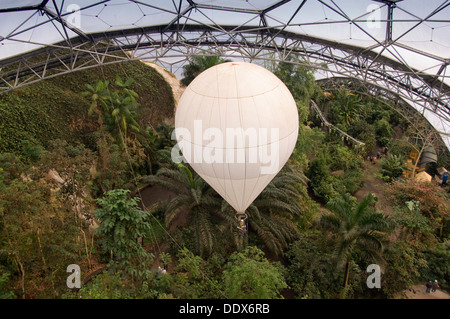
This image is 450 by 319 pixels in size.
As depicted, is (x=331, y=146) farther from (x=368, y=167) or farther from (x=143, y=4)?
(x=143, y=4)

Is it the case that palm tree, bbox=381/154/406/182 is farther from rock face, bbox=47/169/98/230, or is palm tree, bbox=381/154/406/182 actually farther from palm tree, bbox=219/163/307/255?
rock face, bbox=47/169/98/230

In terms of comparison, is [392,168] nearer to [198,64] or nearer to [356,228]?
[356,228]

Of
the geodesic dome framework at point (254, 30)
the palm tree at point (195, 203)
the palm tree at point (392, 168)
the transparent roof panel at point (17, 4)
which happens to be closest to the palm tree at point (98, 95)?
the geodesic dome framework at point (254, 30)

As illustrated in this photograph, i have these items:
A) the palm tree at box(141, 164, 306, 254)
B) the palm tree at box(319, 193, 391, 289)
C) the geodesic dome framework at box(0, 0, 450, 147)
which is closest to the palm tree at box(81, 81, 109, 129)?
the geodesic dome framework at box(0, 0, 450, 147)

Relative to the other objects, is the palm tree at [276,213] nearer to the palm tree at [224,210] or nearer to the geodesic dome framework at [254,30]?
the palm tree at [224,210]

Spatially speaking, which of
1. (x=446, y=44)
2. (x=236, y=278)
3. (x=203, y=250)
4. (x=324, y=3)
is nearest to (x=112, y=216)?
(x=236, y=278)

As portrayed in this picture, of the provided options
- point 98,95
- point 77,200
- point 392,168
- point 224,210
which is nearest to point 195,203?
point 224,210

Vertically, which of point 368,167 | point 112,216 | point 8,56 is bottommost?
point 112,216
